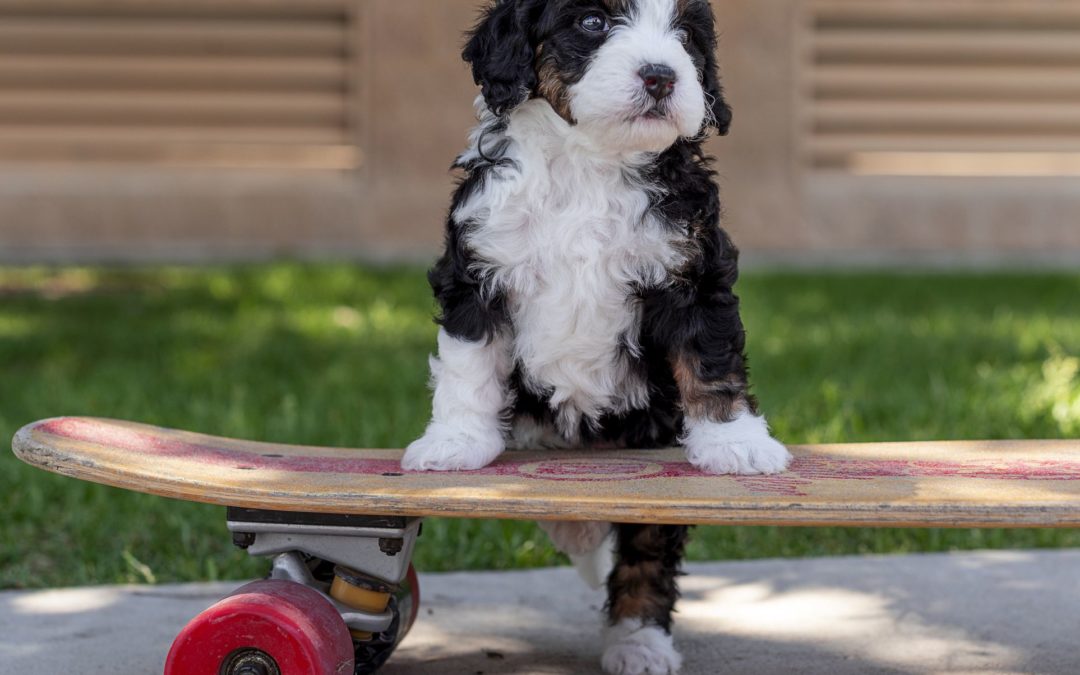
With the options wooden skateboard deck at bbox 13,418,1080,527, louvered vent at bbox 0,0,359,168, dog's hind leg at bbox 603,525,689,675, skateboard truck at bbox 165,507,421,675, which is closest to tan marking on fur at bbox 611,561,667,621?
dog's hind leg at bbox 603,525,689,675

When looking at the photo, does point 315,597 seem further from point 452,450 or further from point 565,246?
point 565,246

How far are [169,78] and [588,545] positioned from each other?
849cm

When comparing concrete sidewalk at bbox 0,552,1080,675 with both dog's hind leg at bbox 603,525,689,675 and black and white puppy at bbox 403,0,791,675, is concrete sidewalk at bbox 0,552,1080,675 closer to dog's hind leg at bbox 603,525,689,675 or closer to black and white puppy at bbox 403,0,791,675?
dog's hind leg at bbox 603,525,689,675

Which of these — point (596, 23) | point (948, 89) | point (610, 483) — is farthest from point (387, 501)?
point (948, 89)

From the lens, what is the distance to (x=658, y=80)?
305 centimetres

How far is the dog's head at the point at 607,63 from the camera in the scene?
3066mm

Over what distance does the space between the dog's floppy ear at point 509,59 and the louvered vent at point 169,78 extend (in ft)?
27.2

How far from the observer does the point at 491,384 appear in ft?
11.1

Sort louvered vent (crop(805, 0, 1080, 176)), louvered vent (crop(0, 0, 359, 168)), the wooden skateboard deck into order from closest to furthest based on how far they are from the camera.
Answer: the wooden skateboard deck, louvered vent (crop(0, 0, 359, 168)), louvered vent (crop(805, 0, 1080, 176))

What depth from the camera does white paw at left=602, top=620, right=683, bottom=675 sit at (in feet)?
11.5

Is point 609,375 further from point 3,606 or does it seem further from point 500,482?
point 3,606

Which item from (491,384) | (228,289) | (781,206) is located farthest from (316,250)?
(491,384)

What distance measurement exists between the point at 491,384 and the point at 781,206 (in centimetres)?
851

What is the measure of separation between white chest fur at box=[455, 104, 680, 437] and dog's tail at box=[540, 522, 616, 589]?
0.54 m
